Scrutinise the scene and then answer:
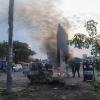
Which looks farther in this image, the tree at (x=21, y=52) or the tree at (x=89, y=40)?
the tree at (x=21, y=52)

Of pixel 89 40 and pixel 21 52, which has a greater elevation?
pixel 21 52

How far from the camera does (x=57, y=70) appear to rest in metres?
25.9

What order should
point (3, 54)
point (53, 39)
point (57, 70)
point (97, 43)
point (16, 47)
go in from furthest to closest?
point (16, 47) → point (3, 54) → point (53, 39) → point (57, 70) → point (97, 43)

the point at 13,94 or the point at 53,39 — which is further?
the point at 53,39

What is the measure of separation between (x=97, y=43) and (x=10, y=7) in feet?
13.5

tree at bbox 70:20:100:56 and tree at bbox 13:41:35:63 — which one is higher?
tree at bbox 13:41:35:63

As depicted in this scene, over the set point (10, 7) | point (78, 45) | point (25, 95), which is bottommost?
point (25, 95)

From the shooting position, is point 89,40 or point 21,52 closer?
point 89,40

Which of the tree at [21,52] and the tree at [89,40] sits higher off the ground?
the tree at [21,52]

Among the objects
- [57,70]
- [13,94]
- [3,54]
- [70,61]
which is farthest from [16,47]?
[13,94]

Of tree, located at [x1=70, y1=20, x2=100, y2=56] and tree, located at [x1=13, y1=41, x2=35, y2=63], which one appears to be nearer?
tree, located at [x1=70, y1=20, x2=100, y2=56]

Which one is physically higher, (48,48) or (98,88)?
(48,48)

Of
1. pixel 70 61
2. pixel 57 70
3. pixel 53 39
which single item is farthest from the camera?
pixel 70 61

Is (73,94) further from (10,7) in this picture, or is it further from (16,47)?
(16,47)
